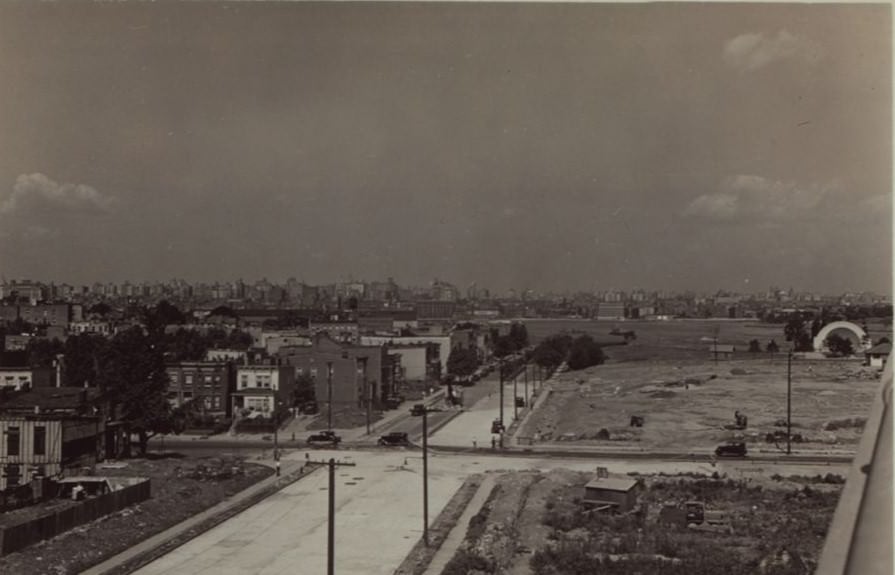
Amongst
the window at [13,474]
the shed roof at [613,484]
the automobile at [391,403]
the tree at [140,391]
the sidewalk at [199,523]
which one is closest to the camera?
the sidewalk at [199,523]

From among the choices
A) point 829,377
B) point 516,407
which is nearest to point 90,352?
point 516,407

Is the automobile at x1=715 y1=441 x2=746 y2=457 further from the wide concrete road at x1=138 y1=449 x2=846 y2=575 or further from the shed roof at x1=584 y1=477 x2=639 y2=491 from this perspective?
the shed roof at x1=584 y1=477 x2=639 y2=491

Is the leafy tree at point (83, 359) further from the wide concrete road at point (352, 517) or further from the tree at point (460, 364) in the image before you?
the tree at point (460, 364)

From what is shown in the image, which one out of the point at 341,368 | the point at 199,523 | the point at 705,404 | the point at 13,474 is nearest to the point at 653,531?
the point at 199,523

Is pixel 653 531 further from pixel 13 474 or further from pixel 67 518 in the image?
pixel 13 474

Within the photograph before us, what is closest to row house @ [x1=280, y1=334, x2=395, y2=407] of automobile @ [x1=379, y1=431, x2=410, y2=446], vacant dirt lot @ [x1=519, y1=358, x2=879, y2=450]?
vacant dirt lot @ [x1=519, y1=358, x2=879, y2=450]

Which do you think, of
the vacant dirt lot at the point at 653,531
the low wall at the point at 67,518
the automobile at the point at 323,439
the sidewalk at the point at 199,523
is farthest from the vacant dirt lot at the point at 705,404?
the low wall at the point at 67,518
